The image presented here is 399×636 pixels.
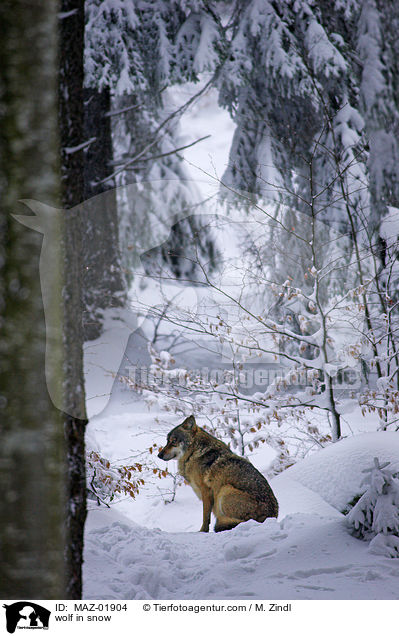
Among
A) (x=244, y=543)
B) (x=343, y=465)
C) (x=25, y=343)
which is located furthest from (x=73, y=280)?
(x=343, y=465)

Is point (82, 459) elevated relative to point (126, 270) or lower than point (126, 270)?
lower

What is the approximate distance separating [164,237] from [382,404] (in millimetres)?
1146

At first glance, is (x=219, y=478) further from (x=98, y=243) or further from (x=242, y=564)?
(x=98, y=243)

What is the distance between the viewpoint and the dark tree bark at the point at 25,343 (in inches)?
47.8

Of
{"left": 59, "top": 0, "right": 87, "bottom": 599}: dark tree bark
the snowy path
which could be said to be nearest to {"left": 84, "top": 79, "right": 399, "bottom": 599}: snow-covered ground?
the snowy path

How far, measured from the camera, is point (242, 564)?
63.0 inches

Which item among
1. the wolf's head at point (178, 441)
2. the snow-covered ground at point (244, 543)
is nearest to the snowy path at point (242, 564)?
the snow-covered ground at point (244, 543)

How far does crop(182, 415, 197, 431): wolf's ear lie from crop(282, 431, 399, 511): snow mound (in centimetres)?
39

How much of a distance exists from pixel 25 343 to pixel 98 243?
882mm

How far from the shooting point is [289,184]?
7.19 ft

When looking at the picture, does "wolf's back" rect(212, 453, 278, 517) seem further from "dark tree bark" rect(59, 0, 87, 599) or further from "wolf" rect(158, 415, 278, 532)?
"dark tree bark" rect(59, 0, 87, 599)
